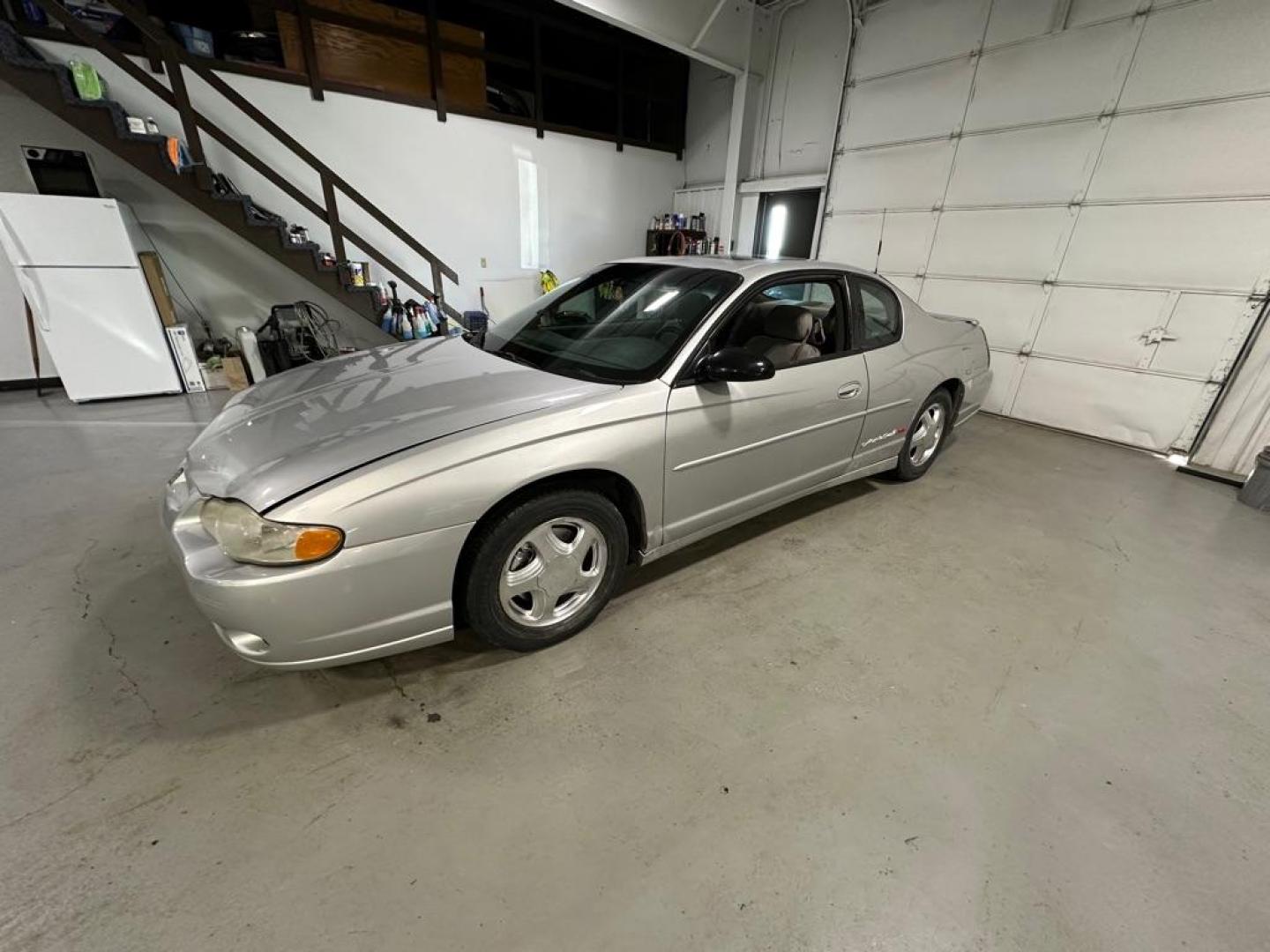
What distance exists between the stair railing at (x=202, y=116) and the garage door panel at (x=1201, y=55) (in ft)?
22.2

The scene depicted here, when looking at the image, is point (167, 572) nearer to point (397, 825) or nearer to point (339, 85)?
point (397, 825)

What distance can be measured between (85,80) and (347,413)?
4932 mm

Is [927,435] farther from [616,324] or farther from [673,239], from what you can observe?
[673,239]

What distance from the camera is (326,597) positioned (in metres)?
1.33

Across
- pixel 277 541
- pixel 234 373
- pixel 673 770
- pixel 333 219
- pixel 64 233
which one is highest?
pixel 333 219

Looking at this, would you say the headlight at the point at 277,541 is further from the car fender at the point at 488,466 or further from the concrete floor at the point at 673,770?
the concrete floor at the point at 673,770

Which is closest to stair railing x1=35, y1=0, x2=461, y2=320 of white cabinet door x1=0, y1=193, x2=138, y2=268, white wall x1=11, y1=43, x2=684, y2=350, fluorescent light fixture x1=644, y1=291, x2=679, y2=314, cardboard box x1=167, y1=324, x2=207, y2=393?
white wall x1=11, y1=43, x2=684, y2=350

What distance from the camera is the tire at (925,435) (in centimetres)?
313

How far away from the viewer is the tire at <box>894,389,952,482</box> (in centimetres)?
313

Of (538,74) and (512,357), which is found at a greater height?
(538,74)

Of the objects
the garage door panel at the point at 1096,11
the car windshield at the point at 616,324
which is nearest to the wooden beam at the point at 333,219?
the car windshield at the point at 616,324

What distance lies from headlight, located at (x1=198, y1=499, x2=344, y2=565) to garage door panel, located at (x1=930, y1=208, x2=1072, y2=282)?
20.2ft

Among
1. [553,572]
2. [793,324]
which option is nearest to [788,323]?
[793,324]

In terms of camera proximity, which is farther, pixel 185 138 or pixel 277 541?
pixel 185 138
